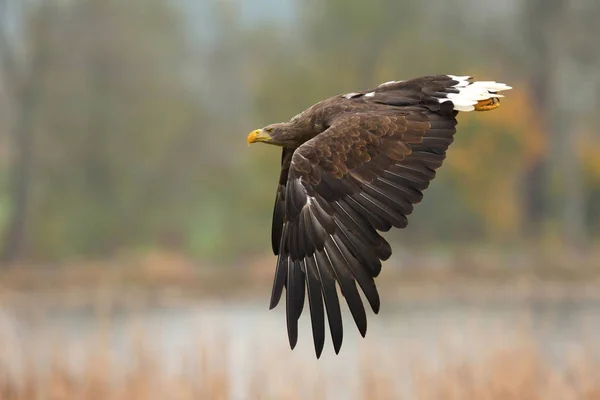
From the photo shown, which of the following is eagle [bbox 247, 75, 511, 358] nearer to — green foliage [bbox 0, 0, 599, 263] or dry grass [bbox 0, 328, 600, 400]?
dry grass [bbox 0, 328, 600, 400]

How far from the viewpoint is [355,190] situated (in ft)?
22.3

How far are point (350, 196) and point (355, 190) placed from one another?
51 mm

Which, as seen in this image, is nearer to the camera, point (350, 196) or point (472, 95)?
point (350, 196)

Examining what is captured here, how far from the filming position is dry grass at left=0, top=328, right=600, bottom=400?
993cm

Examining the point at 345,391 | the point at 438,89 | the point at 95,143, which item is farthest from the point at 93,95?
the point at 438,89

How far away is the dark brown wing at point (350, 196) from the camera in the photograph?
6508mm

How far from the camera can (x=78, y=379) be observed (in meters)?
10.1

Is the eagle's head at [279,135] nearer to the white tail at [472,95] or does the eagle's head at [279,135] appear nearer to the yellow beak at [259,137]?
the yellow beak at [259,137]

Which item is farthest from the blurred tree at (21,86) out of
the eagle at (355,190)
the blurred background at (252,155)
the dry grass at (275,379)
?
the eagle at (355,190)

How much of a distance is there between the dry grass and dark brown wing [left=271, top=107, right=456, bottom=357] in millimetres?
3432

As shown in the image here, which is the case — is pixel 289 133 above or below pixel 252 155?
below

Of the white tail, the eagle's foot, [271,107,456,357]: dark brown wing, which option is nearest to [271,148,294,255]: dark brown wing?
[271,107,456,357]: dark brown wing

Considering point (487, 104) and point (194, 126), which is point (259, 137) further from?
point (194, 126)

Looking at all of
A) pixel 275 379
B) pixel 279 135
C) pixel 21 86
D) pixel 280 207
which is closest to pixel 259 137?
pixel 279 135
